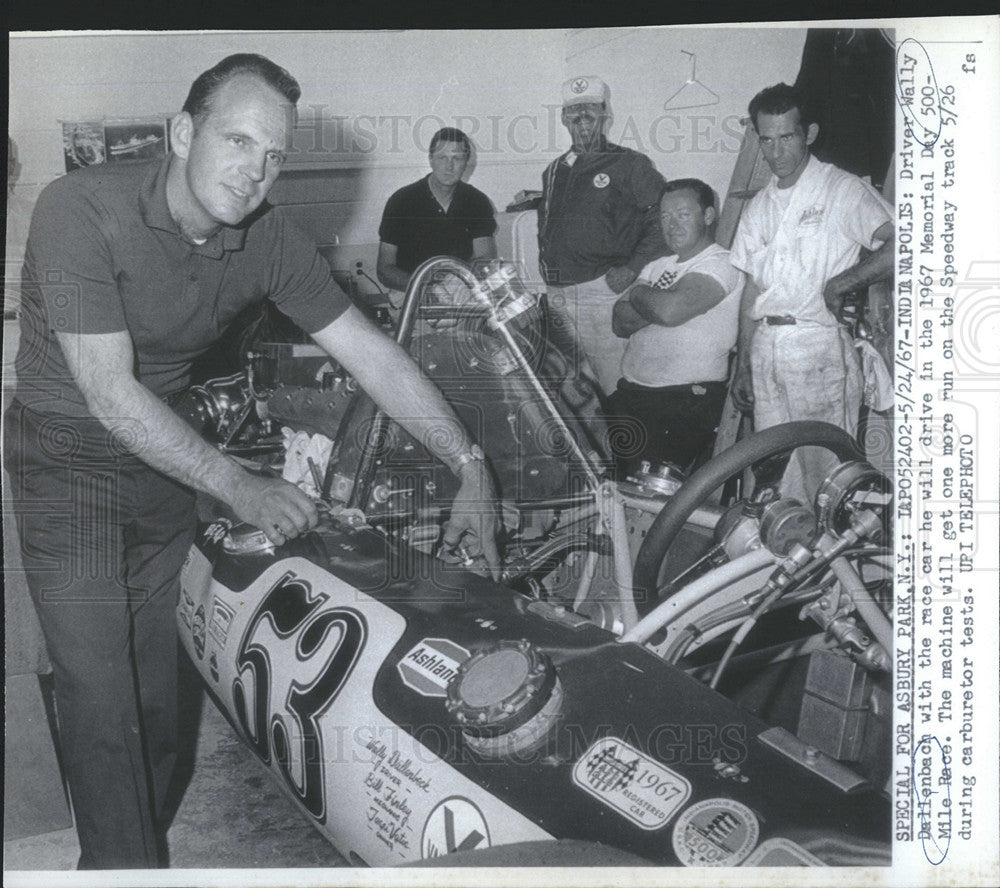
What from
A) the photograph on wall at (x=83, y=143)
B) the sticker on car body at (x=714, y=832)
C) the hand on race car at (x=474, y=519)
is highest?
the photograph on wall at (x=83, y=143)

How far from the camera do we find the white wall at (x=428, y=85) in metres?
1.34

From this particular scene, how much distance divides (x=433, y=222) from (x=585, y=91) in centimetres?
31

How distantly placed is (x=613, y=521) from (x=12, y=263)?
3.16 ft

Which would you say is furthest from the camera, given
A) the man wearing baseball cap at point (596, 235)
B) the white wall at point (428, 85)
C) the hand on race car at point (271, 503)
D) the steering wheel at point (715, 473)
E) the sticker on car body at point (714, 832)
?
the man wearing baseball cap at point (596, 235)

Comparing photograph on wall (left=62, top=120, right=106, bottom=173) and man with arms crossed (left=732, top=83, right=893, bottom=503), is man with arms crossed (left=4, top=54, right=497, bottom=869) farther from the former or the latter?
man with arms crossed (left=732, top=83, right=893, bottom=503)

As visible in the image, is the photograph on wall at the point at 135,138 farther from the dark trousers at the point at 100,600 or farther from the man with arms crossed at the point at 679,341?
the man with arms crossed at the point at 679,341

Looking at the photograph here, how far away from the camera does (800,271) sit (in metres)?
1.46

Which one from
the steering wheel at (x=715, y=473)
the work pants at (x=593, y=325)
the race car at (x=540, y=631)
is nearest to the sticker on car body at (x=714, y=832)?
the race car at (x=540, y=631)

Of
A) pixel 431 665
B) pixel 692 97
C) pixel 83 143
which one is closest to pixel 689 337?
pixel 692 97

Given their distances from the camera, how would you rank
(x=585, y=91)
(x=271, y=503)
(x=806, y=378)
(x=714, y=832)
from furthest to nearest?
1. (x=806, y=378)
2. (x=585, y=91)
3. (x=271, y=503)
4. (x=714, y=832)

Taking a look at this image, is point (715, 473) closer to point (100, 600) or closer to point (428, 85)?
point (428, 85)

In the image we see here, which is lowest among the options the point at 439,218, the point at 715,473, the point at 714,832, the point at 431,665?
the point at 714,832

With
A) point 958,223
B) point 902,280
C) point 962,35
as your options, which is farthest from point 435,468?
point 962,35

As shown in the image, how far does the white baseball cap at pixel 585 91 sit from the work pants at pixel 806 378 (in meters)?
0.44
